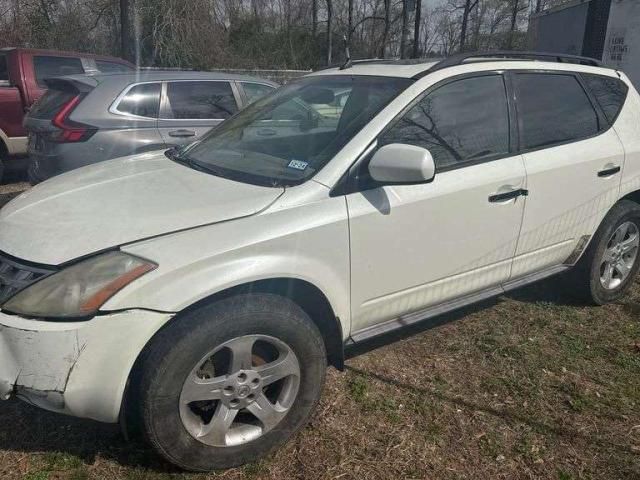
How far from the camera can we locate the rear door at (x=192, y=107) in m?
6.15

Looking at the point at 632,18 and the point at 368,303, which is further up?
the point at 632,18

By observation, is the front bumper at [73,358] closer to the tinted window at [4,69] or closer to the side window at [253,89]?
the side window at [253,89]

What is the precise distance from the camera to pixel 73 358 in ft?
7.01

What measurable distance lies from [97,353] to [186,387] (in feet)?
1.25

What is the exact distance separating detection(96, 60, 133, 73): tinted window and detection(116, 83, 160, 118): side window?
3166 mm

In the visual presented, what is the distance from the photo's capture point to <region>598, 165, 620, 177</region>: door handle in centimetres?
375

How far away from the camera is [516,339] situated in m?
3.73

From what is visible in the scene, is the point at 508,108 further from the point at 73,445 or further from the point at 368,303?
the point at 73,445

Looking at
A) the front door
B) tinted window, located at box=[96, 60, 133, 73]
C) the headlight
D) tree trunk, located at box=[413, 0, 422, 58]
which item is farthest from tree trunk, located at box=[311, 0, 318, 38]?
the headlight

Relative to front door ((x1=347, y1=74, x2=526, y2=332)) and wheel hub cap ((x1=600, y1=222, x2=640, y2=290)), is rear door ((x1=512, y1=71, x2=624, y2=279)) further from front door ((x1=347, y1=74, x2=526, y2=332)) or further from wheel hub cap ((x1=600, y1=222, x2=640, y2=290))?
wheel hub cap ((x1=600, y1=222, x2=640, y2=290))

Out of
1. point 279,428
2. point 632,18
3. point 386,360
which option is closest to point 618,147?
point 386,360

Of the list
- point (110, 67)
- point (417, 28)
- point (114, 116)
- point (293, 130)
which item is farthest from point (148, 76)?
point (417, 28)

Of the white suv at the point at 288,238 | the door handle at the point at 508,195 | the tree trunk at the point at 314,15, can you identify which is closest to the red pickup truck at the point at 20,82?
the white suv at the point at 288,238

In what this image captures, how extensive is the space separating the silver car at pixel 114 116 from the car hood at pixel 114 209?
2762 millimetres
